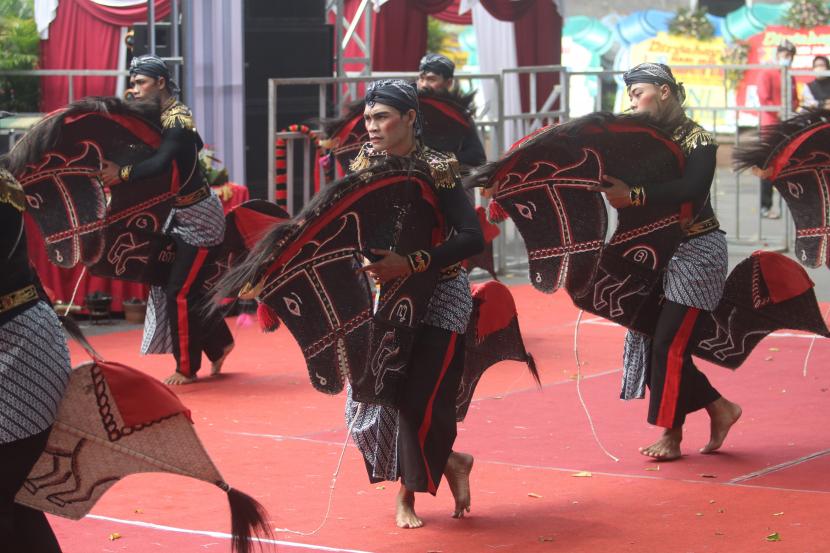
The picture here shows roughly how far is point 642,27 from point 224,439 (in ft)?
74.4

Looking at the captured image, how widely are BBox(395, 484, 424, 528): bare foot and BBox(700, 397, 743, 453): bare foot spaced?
1787 millimetres

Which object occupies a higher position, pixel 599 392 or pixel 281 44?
pixel 281 44

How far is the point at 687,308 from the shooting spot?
20.9ft

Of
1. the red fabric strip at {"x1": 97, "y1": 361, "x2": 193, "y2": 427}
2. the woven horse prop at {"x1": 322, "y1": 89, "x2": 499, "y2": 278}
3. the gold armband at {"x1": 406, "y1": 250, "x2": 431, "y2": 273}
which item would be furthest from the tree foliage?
the red fabric strip at {"x1": 97, "y1": 361, "x2": 193, "y2": 427}

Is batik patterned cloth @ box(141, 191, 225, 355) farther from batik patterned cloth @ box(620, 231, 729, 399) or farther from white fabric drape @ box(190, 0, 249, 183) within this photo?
batik patterned cloth @ box(620, 231, 729, 399)

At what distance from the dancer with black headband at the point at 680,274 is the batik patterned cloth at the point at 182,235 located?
3.01 metres

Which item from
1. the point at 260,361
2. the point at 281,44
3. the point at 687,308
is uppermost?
the point at 281,44

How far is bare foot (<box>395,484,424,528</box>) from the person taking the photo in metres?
5.33

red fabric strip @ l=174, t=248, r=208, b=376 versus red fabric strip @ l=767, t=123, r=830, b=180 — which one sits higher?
red fabric strip @ l=767, t=123, r=830, b=180

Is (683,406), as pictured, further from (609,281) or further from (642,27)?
(642,27)

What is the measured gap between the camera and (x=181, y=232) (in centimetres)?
850

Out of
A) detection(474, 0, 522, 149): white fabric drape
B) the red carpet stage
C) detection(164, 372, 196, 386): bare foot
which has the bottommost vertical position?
detection(164, 372, 196, 386): bare foot

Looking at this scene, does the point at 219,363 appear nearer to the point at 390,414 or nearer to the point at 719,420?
the point at 719,420

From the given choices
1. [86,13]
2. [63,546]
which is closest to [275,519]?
[63,546]
